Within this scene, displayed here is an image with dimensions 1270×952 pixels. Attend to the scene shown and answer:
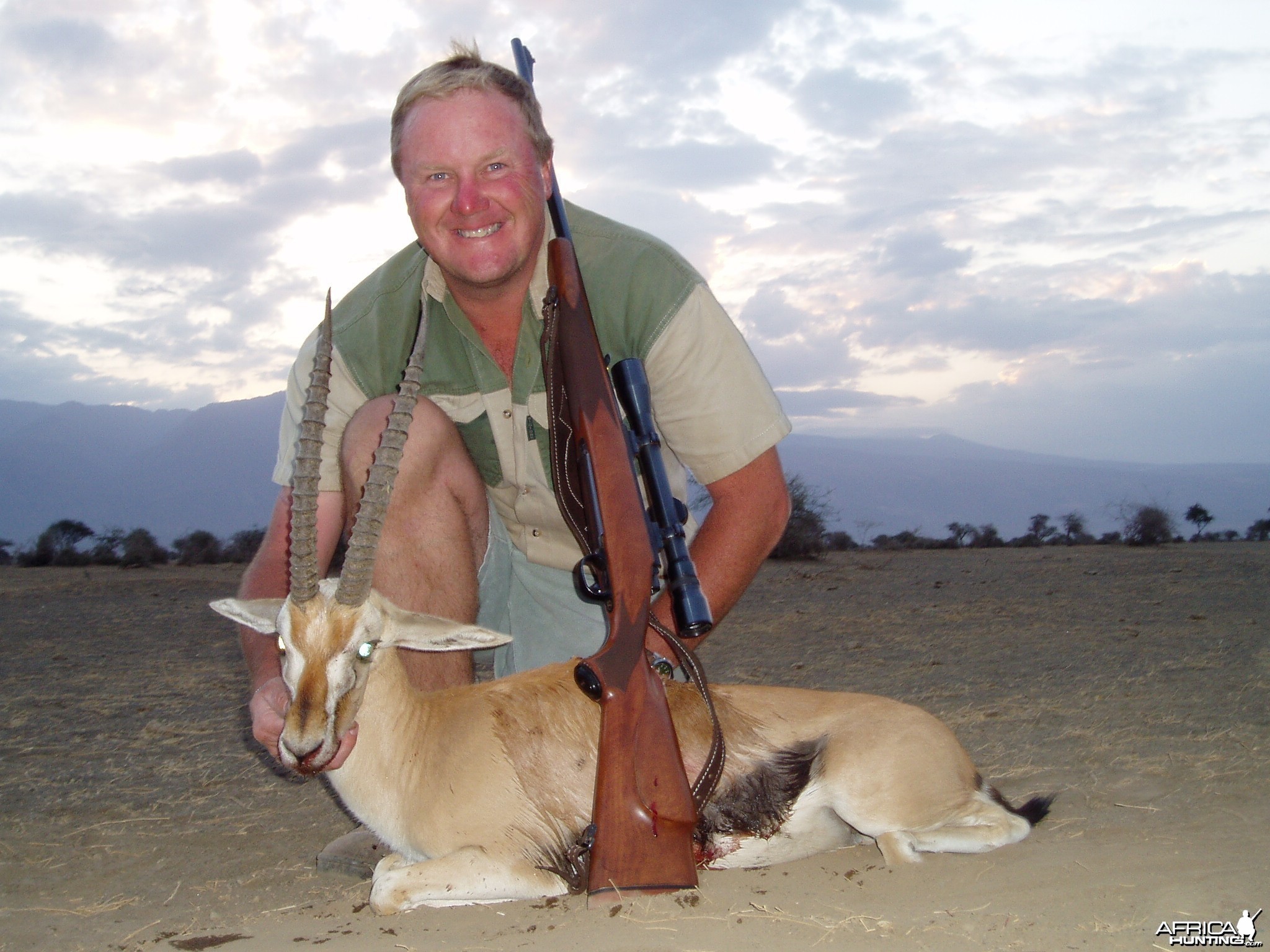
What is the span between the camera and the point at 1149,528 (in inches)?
864

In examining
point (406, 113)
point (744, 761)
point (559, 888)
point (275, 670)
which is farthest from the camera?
point (406, 113)

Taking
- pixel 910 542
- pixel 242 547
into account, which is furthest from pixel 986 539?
pixel 242 547

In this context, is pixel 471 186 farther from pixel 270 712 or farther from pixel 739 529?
pixel 270 712

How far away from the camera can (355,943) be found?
2867 millimetres

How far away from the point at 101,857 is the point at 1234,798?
458cm

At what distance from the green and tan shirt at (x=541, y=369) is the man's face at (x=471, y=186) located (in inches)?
12.0

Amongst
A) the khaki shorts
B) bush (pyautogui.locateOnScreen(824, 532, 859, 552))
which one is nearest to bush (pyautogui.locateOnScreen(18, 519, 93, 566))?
bush (pyautogui.locateOnScreen(824, 532, 859, 552))

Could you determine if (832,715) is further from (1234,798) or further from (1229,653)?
(1229,653)

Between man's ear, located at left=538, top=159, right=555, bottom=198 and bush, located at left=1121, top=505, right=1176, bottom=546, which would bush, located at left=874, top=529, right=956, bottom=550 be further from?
man's ear, located at left=538, top=159, right=555, bottom=198

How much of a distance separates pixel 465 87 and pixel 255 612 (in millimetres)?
2510

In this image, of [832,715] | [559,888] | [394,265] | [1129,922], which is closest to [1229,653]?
[832,715]

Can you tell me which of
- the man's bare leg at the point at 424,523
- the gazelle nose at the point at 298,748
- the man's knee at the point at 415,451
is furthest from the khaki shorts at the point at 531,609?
the gazelle nose at the point at 298,748

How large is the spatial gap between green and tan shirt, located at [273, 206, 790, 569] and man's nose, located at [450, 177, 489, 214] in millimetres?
468

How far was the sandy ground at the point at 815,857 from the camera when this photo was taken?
9.29ft
